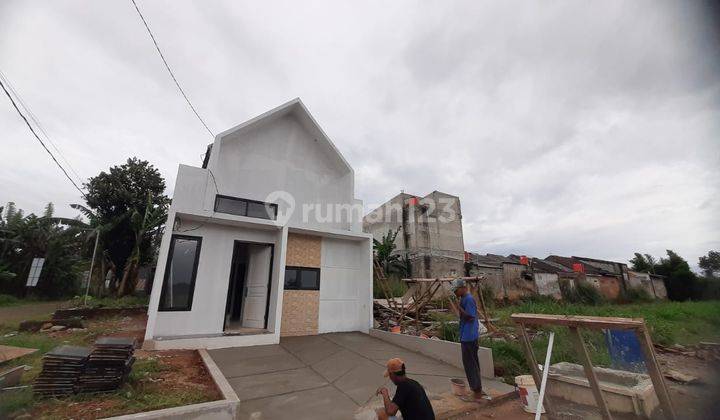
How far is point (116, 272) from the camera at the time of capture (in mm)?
17516

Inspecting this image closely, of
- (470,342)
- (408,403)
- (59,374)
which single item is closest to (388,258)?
(470,342)

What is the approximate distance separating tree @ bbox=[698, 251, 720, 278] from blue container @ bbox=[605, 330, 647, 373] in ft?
18.7

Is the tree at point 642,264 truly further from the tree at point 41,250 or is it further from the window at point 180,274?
the tree at point 41,250

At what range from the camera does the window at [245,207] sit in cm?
900

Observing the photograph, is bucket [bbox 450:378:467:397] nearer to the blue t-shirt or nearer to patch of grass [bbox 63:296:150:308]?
the blue t-shirt

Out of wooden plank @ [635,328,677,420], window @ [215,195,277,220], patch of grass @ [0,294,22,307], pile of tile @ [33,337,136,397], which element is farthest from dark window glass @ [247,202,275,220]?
patch of grass @ [0,294,22,307]

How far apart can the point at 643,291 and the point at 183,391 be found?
31602 millimetres

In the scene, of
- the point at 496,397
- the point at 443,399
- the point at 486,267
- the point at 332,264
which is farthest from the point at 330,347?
the point at 486,267

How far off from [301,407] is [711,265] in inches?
186

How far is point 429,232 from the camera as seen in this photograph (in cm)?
1950

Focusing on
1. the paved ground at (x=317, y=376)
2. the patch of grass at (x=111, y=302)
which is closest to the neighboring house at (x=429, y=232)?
the paved ground at (x=317, y=376)

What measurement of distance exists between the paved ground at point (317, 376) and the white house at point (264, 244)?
112 centimetres

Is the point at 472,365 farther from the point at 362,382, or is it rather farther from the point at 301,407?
the point at 301,407

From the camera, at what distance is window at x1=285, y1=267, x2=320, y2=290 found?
9281 millimetres
